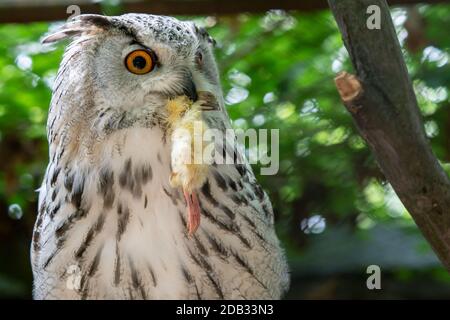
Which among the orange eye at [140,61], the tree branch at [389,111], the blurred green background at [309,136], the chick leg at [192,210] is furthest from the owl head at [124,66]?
the blurred green background at [309,136]

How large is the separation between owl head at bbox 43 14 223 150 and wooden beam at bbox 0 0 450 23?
2.85 ft

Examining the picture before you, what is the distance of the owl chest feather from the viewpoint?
7.16 ft

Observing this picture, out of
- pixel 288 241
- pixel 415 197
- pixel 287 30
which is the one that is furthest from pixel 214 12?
pixel 415 197

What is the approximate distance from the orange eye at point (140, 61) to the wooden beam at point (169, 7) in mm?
1011

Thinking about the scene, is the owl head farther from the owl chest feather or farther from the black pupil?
the owl chest feather

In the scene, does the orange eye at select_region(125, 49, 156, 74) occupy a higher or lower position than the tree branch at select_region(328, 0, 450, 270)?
higher

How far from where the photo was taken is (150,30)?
2135 millimetres

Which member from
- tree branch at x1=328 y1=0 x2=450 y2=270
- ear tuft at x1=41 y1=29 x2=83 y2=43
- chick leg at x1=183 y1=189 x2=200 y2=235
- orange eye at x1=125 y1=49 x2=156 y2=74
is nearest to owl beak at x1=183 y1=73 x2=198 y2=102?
orange eye at x1=125 y1=49 x2=156 y2=74

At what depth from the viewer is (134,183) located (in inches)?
86.5

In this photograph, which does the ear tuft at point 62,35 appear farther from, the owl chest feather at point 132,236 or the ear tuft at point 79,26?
the owl chest feather at point 132,236

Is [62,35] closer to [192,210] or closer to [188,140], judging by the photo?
[188,140]

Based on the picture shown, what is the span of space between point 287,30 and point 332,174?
65 centimetres

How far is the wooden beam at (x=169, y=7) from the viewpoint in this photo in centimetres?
309
